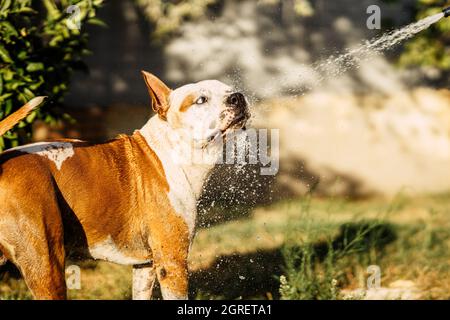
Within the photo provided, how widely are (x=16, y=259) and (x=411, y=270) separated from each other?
4.01 m

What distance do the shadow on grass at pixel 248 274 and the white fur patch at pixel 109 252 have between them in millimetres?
1509

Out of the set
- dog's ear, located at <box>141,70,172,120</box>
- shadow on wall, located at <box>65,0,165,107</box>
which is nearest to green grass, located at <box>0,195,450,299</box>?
dog's ear, located at <box>141,70,172,120</box>

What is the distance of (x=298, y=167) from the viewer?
34.4 feet

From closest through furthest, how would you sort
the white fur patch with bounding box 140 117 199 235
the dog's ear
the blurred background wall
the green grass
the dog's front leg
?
the white fur patch with bounding box 140 117 199 235, the dog's ear, the dog's front leg, the green grass, the blurred background wall

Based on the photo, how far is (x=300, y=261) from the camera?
6.16 m

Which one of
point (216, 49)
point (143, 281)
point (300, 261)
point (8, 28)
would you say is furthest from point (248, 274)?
point (216, 49)

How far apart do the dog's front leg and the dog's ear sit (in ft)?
2.81

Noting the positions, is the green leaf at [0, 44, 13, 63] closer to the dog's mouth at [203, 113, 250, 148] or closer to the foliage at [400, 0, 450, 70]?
the dog's mouth at [203, 113, 250, 148]

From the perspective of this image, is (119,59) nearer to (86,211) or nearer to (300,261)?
(300,261)

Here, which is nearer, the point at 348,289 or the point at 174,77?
the point at 348,289

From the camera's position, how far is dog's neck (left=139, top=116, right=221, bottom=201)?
13.3 ft

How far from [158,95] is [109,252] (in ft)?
2.91
